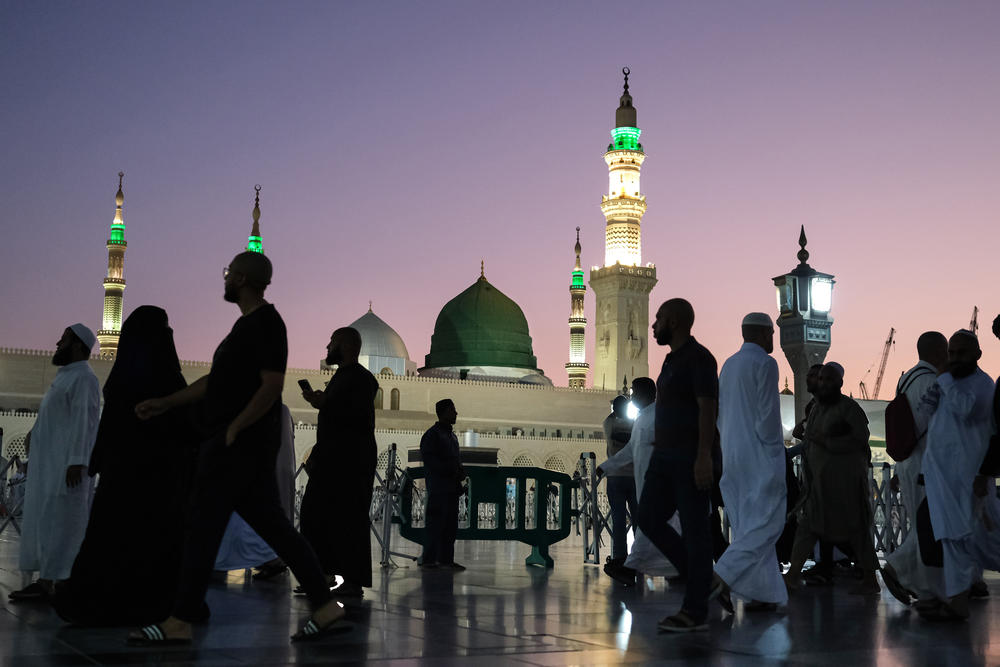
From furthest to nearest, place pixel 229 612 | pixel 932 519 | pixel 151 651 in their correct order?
pixel 932 519
pixel 229 612
pixel 151 651

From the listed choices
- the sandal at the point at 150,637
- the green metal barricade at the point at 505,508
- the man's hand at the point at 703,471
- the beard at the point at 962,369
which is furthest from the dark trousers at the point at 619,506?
the sandal at the point at 150,637

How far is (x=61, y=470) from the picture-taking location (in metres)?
4.43

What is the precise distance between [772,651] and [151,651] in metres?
1.82

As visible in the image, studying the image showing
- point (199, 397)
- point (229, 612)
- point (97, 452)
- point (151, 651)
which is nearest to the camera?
point (151, 651)

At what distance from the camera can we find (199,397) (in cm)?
357

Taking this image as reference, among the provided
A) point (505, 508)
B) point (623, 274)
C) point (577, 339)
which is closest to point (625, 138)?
point (623, 274)

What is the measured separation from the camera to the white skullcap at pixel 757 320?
15.6ft

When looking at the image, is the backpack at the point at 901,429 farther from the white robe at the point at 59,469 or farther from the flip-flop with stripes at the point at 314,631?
the white robe at the point at 59,469

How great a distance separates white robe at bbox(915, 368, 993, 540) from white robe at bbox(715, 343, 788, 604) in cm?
61

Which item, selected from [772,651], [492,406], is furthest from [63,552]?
[492,406]

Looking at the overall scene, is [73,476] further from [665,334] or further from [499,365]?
[499,365]

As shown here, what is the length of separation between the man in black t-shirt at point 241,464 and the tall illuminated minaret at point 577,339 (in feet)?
146

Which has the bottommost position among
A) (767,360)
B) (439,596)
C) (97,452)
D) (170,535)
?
(439,596)

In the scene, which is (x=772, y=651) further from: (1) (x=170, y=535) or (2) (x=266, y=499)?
(1) (x=170, y=535)
